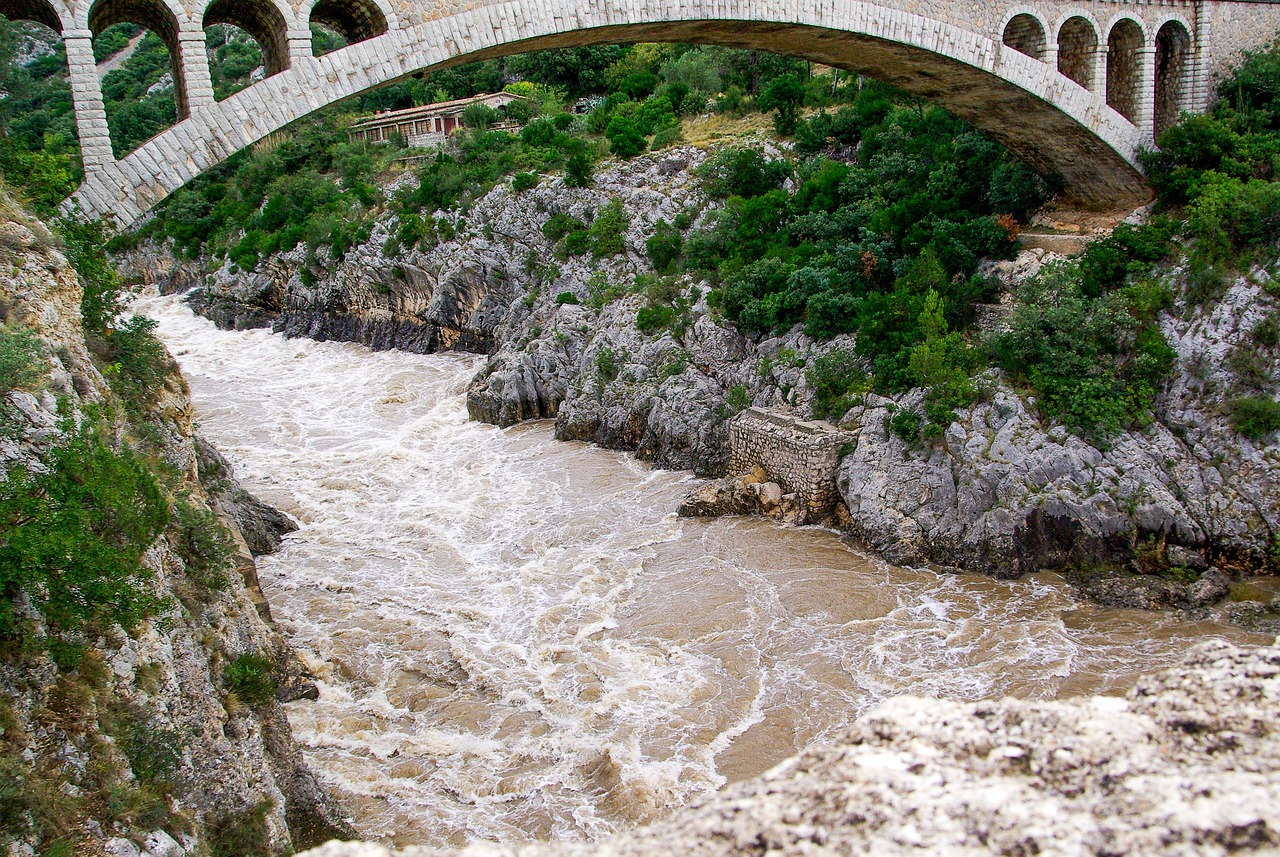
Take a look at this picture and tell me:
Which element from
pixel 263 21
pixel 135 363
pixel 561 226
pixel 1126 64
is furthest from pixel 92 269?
pixel 1126 64

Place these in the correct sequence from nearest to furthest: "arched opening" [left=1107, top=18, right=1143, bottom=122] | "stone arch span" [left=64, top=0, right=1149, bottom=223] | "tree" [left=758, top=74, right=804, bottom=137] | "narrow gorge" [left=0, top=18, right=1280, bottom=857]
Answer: "narrow gorge" [left=0, top=18, right=1280, bottom=857]
"stone arch span" [left=64, top=0, right=1149, bottom=223]
"arched opening" [left=1107, top=18, right=1143, bottom=122]
"tree" [left=758, top=74, right=804, bottom=137]

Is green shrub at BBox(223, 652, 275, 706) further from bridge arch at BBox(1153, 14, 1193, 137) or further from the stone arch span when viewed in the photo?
bridge arch at BBox(1153, 14, 1193, 137)

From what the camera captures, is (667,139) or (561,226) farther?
(667,139)

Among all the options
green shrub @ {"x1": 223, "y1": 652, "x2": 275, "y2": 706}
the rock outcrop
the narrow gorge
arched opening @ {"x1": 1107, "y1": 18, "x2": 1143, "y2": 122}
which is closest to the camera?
the rock outcrop

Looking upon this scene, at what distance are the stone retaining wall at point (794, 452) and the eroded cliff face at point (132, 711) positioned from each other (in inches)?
375

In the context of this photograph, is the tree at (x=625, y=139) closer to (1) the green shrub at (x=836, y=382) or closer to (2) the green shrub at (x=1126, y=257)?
(1) the green shrub at (x=836, y=382)

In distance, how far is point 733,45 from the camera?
16672 millimetres

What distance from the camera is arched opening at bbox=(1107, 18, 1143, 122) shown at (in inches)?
713

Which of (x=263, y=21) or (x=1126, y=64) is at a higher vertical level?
(x=1126, y=64)

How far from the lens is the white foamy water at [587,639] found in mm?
10023

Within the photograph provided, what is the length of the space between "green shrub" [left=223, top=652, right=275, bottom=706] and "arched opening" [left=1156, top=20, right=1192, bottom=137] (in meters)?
19.7

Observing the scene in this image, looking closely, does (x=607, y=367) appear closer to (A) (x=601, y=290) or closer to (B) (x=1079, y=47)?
(A) (x=601, y=290)

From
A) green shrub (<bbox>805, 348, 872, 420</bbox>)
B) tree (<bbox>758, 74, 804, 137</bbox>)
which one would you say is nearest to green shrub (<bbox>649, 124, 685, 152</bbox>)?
tree (<bbox>758, 74, 804, 137</bbox>)

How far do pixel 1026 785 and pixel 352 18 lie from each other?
13.1 meters
